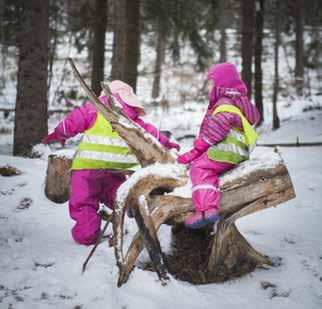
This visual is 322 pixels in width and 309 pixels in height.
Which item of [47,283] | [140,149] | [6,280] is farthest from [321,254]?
[6,280]

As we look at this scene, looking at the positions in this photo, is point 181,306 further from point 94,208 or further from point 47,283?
point 94,208

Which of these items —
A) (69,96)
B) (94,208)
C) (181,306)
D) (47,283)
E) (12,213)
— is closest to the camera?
(181,306)

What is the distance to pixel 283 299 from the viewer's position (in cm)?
291

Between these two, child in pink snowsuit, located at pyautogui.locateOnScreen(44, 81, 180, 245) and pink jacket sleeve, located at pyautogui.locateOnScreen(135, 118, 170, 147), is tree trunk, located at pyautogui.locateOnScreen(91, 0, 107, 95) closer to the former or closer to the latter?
child in pink snowsuit, located at pyautogui.locateOnScreen(44, 81, 180, 245)

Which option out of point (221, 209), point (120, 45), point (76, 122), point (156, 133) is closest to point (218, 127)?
point (221, 209)

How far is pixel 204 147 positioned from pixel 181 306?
1259 mm

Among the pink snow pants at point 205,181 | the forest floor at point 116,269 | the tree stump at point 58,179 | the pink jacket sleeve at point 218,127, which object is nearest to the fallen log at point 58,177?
the tree stump at point 58,179

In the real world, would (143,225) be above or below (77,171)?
below

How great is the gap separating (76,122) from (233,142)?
1523mm

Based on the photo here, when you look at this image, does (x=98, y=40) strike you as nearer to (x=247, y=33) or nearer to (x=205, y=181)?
(x=247, y=33)

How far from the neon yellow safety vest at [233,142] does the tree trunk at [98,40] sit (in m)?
7.82

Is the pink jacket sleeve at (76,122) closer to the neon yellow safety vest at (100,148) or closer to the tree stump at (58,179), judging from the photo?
the neon yellow safety vest at (100,148)

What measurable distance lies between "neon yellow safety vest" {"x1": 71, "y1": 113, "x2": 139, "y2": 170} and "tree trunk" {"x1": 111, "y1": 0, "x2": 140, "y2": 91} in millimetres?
5975

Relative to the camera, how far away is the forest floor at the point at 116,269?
2.80 m
